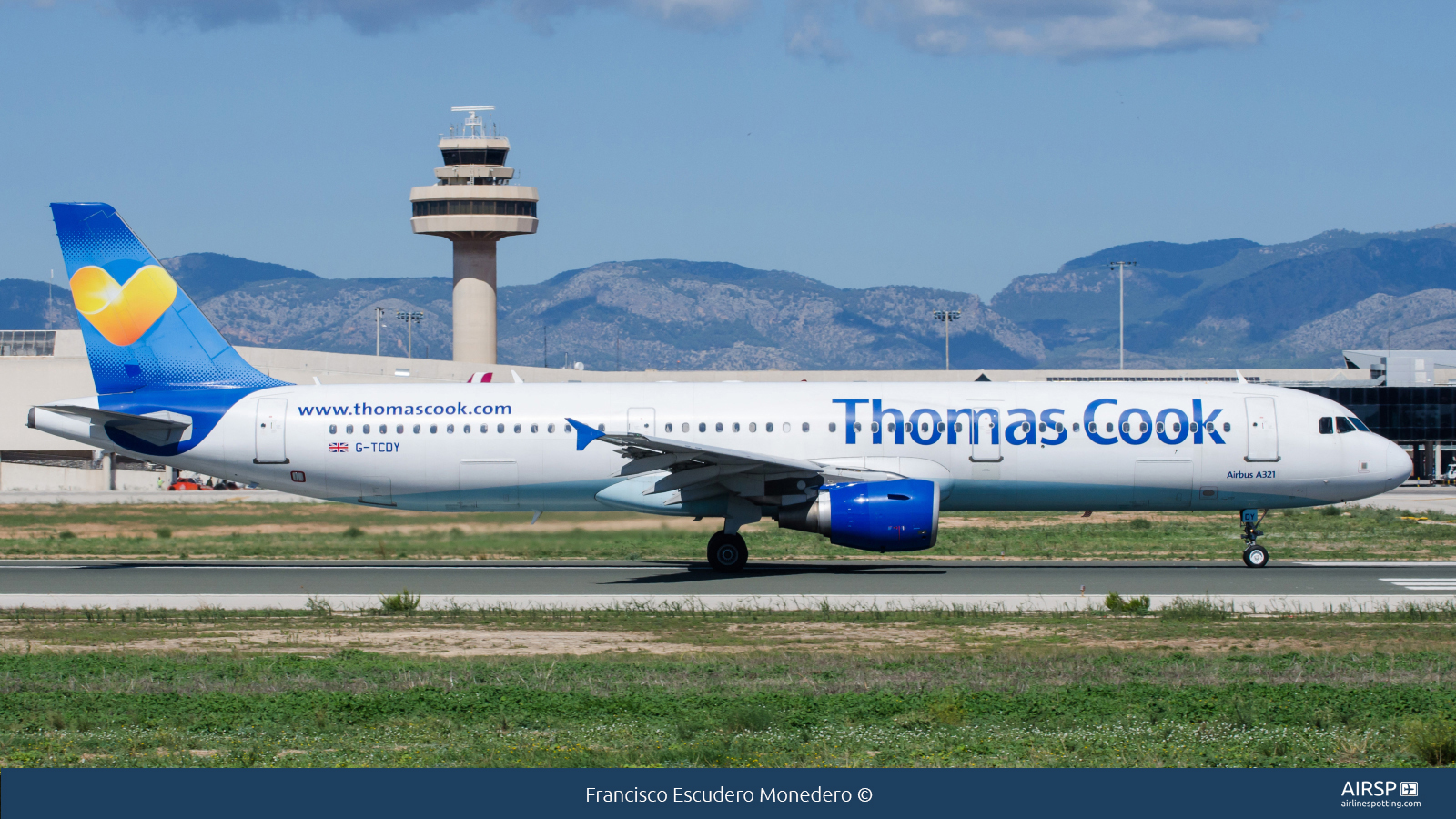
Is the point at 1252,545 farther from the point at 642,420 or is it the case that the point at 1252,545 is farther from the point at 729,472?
the point at 642,420

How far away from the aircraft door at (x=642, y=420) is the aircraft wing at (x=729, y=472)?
1267 mm

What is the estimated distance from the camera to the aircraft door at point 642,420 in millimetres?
30438

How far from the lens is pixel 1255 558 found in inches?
1177

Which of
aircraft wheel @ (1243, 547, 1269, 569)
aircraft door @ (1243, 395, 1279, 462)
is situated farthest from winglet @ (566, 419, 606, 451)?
aircraft wheel @ (1243, 547, 1269, 569)

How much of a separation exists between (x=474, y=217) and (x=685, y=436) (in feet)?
317

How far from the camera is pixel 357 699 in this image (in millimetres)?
14766

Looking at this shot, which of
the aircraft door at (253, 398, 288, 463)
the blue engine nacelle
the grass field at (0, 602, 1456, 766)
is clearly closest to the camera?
the grass field at (0, 602, 1456, 766)

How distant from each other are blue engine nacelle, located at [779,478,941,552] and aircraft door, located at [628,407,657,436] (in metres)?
4.63

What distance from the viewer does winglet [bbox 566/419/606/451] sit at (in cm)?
2834

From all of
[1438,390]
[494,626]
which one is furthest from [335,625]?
[1438,390]

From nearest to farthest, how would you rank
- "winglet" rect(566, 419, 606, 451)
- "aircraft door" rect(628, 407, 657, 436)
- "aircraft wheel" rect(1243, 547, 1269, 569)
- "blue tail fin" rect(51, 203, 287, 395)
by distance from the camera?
"winglet" rect(566, 419, 606, 451) → "aircraft wheel" rect(1243, 547, 1269, 569) → "aircraft door" rect(628, 407, 657, 436) → "blue tail fin" rect(51, 203, 287, 395)

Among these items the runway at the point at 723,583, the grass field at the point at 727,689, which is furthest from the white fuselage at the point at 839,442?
the grass field at the point at 727,689

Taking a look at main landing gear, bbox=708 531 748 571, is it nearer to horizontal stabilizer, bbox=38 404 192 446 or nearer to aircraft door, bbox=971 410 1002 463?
aircraft door, bbox=971 410 1002 463
